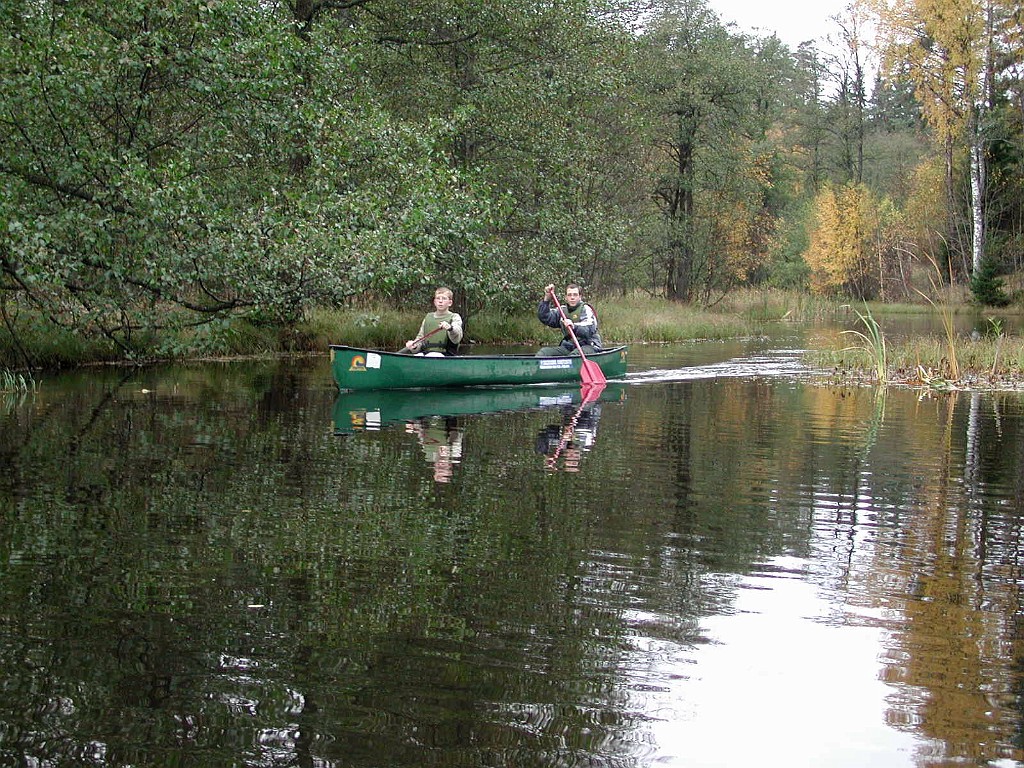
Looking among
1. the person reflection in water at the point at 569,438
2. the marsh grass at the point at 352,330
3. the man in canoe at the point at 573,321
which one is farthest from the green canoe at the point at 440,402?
the marsh grass at the point at 352,330

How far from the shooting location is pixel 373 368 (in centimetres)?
1360

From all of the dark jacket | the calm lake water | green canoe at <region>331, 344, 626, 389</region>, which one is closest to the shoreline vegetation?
green canoe at <region>331, 344, 626, 389</region>

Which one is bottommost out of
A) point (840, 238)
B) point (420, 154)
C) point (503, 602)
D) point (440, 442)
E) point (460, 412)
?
point (503, 602)

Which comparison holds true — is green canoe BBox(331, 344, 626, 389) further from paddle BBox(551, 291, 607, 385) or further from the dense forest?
the dense forest

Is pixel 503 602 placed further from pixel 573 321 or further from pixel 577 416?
pixel 573 321

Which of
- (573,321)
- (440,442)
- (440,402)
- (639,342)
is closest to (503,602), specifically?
(440,442)

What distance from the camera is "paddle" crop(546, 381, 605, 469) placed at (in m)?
8.90

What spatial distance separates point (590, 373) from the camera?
52.0 ft

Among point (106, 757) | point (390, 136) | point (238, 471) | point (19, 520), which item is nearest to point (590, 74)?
point (390, 136)

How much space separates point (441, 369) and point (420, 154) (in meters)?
4.22

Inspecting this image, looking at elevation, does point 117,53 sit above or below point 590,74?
below

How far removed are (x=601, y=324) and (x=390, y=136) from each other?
34.2 ft

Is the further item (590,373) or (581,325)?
(581,325)

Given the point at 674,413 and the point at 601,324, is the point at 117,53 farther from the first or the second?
the point at 601,324
